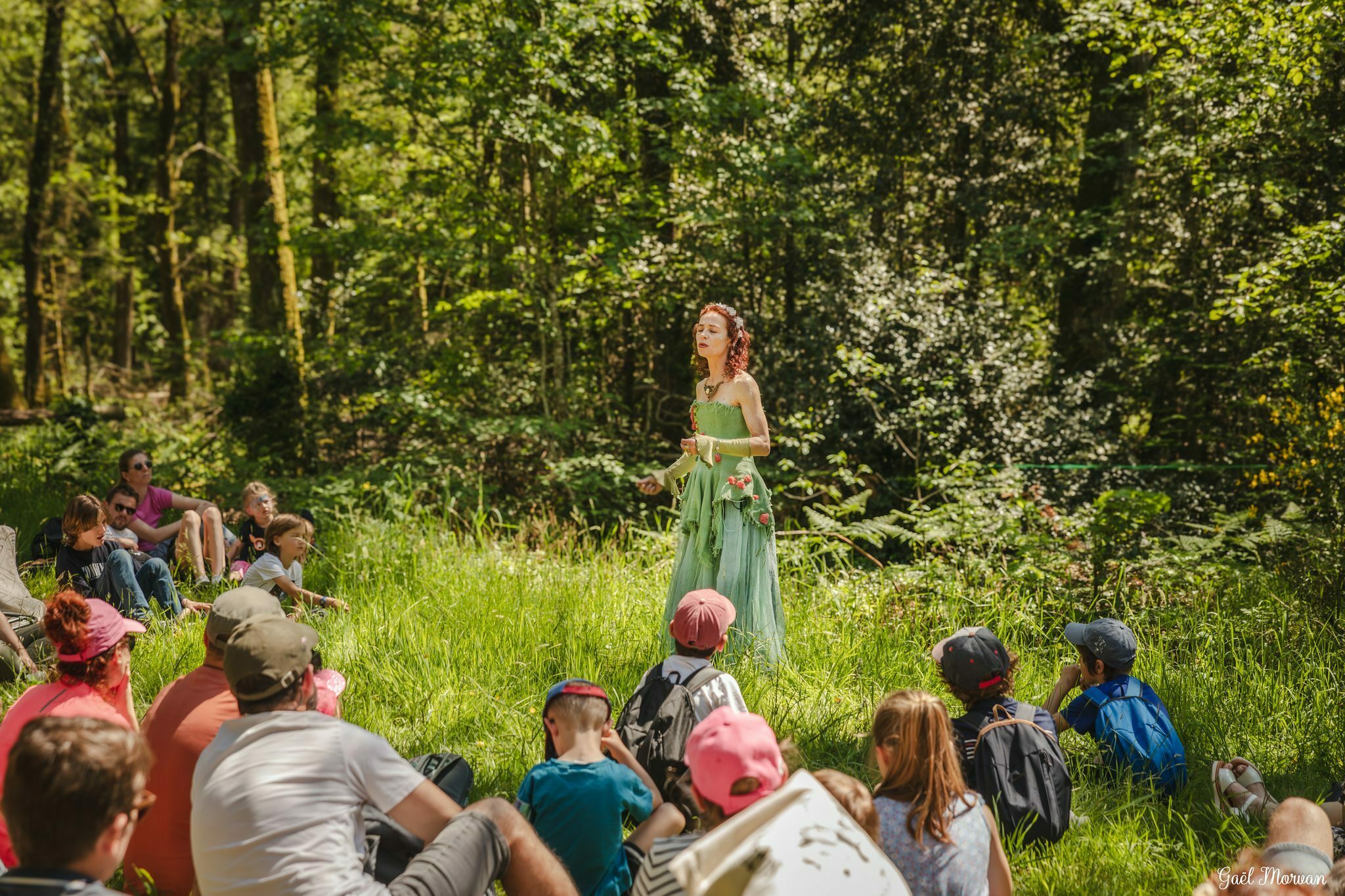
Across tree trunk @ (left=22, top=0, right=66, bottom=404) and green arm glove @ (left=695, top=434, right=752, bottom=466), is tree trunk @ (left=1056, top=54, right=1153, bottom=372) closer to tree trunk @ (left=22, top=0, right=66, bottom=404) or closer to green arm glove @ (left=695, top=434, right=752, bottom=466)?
green arm glove @ (left=695, top=434, right=752, bottom=466)

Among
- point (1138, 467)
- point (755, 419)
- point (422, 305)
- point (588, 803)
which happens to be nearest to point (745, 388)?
point (755, 419)

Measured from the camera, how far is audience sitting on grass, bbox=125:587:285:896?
3.11m

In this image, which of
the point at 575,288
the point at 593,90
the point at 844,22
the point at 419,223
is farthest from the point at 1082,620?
the point at 844,22

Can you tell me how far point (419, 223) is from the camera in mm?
10711

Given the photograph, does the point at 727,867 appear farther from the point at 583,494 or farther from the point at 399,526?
the point at 583,494

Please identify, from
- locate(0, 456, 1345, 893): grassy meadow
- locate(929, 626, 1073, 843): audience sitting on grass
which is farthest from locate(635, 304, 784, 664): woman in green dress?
locate(929, 626, 1073, 843): audience sitting on grass

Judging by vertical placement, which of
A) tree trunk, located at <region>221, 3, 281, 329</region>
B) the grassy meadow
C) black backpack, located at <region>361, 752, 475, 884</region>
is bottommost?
the grassy meadow

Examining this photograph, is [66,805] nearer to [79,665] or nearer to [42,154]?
[79,665]

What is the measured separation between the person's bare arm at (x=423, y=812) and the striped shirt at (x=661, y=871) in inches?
23.1

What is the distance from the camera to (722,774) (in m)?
2.56

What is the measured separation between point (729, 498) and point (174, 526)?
178 inches

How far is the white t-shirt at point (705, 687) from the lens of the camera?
148 inches

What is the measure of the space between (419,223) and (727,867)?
9743 millimetres

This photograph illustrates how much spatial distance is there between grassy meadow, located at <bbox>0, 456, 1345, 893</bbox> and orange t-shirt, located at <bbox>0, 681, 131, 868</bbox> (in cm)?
139
